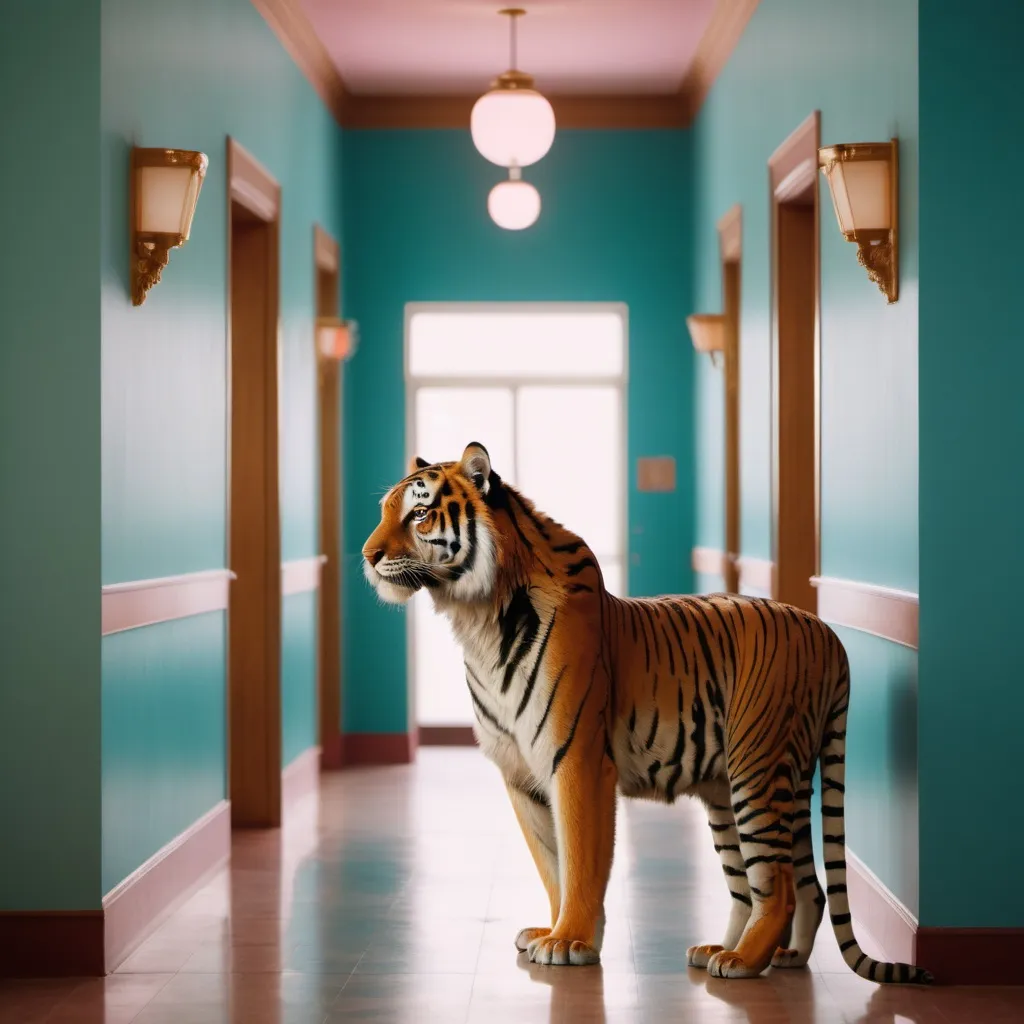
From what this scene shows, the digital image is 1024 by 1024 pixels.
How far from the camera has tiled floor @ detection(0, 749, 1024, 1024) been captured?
3.85 meters

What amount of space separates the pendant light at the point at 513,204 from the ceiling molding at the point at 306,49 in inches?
42.8

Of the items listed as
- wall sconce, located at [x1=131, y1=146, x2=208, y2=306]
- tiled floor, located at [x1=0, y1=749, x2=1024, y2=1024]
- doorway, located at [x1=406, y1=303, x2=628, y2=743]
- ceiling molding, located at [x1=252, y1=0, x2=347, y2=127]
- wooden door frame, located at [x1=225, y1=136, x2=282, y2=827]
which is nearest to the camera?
tiled floor, located at [x1=0, y1=749, x2=1024, y2=1024]

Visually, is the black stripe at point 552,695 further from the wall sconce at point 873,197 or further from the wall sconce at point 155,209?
the wall sconce at point 155,209

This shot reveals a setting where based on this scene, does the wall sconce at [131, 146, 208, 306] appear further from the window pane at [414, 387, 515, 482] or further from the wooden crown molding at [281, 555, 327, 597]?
the window pane at [414, 387, 515, 482]

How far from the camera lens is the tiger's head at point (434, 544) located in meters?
4.13

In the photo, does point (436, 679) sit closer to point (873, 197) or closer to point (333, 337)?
point (333, 337)

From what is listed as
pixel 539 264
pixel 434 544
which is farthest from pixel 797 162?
pixel 539 264

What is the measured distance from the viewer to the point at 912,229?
409 cm

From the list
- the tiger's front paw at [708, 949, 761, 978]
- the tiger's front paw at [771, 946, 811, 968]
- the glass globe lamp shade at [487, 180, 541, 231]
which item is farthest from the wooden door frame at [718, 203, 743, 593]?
the tiger's front paw at [708, 949, 761, 978]

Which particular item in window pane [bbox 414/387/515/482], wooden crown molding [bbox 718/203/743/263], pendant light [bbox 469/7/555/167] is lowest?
window pane [bbox 414/387/515/482]
